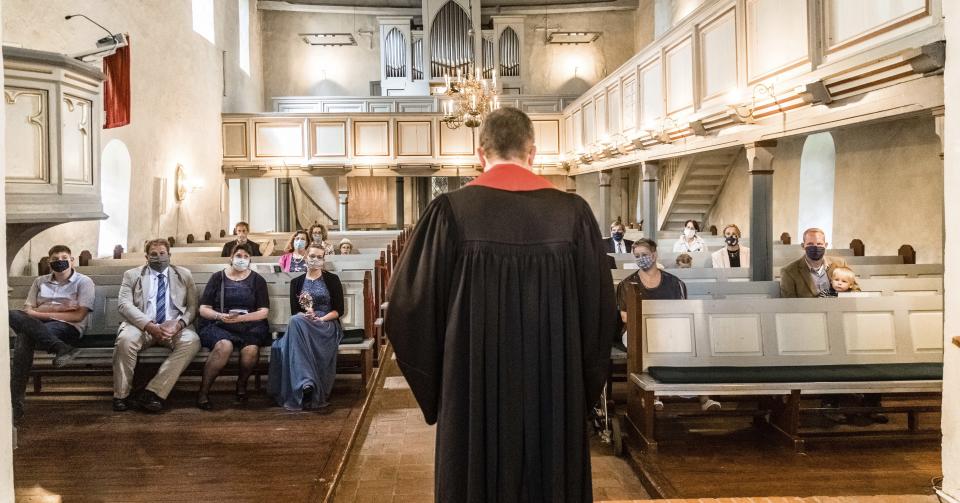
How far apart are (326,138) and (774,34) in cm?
1199

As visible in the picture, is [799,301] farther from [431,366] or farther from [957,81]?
[431,366]

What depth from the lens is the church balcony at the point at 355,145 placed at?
16500mm

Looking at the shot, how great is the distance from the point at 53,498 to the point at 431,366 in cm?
267

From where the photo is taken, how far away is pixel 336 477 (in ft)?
13.0

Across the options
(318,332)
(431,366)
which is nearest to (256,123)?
(318,332)

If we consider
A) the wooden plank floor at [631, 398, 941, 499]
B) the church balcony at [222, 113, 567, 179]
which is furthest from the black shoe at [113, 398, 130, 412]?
the church balcony at [222, 113, 567, 179]

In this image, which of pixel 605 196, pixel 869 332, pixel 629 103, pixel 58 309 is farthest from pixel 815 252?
pixel 605 196

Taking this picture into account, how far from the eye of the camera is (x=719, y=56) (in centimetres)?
779

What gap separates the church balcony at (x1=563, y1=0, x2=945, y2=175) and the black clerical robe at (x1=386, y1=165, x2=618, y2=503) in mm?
3653

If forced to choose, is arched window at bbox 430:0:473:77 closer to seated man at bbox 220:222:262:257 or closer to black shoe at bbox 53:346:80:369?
seated man at bbox 220:222:262:257

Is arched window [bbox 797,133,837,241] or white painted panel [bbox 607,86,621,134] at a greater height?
white painted panel [bbox 607,86,621,134]

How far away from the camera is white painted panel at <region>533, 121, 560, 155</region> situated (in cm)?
1667

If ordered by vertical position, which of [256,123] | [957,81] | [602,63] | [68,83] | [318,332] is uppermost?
[602,63]

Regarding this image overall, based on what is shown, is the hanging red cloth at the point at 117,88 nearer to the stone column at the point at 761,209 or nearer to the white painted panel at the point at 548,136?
the stone column at the point at 761,209
